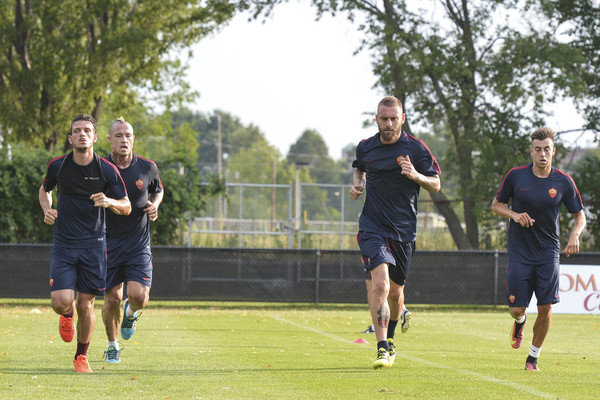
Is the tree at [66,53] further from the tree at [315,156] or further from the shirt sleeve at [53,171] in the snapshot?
the tree at [315,156]

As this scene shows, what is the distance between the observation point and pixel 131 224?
29.6 feet

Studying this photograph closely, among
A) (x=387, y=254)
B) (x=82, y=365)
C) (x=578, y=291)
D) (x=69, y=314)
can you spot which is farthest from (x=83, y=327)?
(x=578, y=291)

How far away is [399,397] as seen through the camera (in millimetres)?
6582

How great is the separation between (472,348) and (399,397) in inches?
211

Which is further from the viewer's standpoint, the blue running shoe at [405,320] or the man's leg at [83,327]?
the blue running shoe at [405,320]

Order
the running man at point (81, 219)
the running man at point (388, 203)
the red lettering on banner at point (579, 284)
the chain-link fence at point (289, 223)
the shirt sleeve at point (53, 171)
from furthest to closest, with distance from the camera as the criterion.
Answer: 1. the chain-link fence at point (289, 223)
2. the red lettering on banner at point (579, 284)
3. the running man at point (388, 203)
4. the shirt sleeve at point (53, 171)
5. the running man at point (81, 219)

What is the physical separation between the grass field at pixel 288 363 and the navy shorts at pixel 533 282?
0.69m

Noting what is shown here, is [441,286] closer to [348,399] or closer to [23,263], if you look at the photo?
[23,263]

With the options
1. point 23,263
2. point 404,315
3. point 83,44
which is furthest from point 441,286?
point 83,44

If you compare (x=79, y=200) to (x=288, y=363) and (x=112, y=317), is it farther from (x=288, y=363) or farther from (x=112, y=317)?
(x=288, y=363)

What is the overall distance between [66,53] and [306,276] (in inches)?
475

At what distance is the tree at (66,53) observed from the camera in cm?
2903

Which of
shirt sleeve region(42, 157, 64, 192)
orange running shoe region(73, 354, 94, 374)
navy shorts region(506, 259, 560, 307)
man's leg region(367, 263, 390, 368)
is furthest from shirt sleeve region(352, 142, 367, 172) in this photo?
orange running shoe region(73, 354, 94, 374)

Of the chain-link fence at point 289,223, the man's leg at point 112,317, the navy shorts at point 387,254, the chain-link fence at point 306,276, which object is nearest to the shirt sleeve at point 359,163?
the navy shorts at point 387,254
